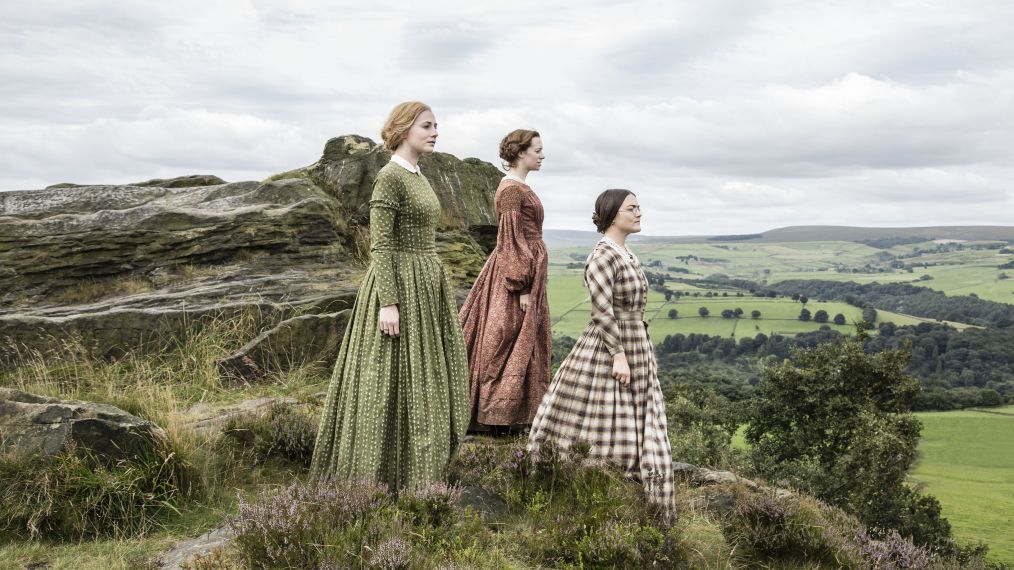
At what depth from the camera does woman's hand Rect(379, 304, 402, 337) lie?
551cm

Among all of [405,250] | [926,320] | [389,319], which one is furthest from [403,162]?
[926,320]

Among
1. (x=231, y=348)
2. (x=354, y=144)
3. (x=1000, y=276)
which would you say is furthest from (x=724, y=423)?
(x=1000, y=276)

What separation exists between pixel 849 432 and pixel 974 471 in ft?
105

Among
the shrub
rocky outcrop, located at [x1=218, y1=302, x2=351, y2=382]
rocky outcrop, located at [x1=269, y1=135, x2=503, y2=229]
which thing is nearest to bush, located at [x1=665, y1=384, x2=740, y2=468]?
rocky outcrop, located at [x1=269, y1=135, x2=503, y2=229]

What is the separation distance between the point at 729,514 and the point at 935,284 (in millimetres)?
157721

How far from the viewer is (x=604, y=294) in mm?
5832

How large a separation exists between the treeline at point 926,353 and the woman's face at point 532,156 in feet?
217

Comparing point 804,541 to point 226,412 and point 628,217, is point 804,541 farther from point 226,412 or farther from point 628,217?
point 226,412

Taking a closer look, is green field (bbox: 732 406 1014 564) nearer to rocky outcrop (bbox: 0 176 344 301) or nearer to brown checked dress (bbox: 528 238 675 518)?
rocky outcrop (bbox: 0 176 344 301)

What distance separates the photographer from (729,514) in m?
6.49

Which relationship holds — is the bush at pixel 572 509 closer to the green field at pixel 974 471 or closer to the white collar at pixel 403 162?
the white collar at pixel 403 162

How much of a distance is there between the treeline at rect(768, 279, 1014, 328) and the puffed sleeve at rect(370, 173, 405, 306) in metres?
114

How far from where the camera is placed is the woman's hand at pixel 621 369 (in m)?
5.82

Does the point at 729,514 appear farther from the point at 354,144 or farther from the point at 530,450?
the point at 354,144
